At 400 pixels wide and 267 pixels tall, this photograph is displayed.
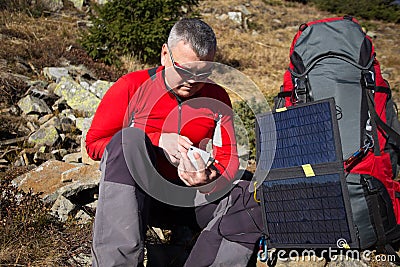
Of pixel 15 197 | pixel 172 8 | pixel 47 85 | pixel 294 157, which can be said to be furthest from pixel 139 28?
pixel 294 157

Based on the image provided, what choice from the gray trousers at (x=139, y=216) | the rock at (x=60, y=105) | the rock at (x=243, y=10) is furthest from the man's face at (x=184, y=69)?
the rock at (x=243, y=10)

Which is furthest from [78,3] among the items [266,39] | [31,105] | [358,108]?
[358,108]

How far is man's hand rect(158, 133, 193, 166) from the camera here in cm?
228

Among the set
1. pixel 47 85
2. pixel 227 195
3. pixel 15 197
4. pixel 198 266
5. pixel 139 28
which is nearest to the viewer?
pixel 198 266

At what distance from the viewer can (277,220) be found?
8.00 feet

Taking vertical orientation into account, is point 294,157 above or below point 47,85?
above

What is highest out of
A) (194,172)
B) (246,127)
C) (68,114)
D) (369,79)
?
(369,79)

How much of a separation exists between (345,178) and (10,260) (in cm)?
214

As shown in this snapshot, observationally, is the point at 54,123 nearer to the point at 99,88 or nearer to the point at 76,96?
the point at 76,96

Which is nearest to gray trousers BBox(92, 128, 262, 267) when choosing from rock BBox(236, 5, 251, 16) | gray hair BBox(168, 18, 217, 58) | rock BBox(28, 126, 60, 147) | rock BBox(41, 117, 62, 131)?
gray hair BBox(168, 18, 217, 58)

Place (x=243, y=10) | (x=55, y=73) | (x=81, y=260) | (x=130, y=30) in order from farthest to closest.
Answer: (x=243, y=10) < (x=130, y=30) < (x=55, y=73) < (x=81, y=260)

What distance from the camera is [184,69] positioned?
93.4 inches

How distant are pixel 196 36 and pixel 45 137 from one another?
277cm

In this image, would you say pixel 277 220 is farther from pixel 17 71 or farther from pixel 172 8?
pixel 172 8
